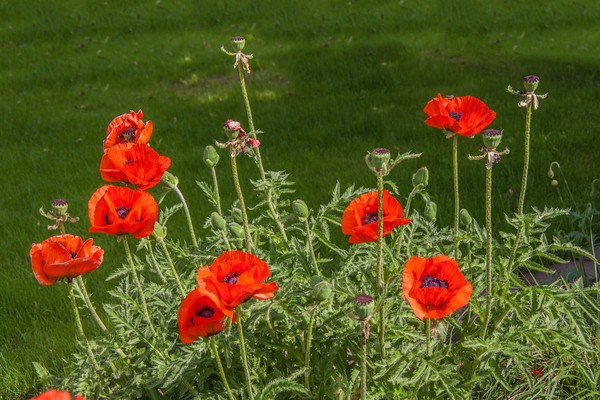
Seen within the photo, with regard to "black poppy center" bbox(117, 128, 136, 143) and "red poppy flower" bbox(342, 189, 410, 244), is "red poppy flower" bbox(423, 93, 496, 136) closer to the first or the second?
"red poppy flower" bbox(342, 189, 410, 244)

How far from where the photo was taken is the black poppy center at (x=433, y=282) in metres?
1.85

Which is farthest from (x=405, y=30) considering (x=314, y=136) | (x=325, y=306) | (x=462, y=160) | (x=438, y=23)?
(x=325, y=306)

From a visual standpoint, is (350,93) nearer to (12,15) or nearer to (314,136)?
(314,136)

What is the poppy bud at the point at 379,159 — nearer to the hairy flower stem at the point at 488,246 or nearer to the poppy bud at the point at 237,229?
the hairy flower stem at the point at 488,246

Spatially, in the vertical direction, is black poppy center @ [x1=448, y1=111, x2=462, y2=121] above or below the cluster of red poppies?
above

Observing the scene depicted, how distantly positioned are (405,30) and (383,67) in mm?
1260

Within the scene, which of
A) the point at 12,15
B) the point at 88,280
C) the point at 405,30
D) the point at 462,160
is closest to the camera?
the point at 88,280

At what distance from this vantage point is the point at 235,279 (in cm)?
172

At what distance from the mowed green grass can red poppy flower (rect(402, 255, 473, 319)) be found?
1868 mm

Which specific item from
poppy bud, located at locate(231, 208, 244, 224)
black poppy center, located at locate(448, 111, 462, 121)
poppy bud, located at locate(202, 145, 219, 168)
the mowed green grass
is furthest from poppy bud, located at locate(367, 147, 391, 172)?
the mowed green grass

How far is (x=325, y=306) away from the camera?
231 cm

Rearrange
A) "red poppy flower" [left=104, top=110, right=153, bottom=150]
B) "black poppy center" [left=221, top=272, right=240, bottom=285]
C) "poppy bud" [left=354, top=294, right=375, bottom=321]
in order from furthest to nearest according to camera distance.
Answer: "red poppy flower" [left=104, top=110, right=153, bottom=150] < "black poppy center" [left=221, top=272, right=240, bottom=285] < "poppy bud" [left=354, top=294, right=375, bottom=321]

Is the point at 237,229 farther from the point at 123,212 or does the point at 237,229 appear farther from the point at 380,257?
the point at 380,257

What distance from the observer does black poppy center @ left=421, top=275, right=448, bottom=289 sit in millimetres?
1848
